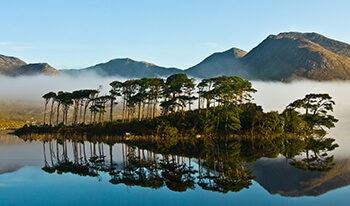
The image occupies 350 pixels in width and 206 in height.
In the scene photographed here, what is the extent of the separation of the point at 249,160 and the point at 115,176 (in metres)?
12.4

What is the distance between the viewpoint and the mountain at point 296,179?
1504 centimetres

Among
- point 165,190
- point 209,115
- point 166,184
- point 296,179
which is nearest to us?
point 165,190

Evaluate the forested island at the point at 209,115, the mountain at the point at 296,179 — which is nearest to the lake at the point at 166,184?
the mountain at the point at 296,179

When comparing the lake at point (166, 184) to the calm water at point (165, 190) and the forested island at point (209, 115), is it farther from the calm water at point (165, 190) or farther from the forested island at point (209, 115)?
the forested island at point (209, 115)

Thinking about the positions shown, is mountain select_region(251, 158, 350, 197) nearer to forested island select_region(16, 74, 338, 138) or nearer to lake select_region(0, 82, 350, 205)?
lake select_region(0, 82, 350, 205)

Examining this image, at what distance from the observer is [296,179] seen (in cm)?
1747

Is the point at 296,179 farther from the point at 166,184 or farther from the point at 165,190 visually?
the point at 165,190

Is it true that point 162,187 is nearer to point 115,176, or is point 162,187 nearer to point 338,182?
point 115,176

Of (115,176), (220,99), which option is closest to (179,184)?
(115,176)

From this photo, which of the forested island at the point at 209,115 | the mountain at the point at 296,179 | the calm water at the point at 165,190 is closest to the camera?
the calm water at the point at 165,190

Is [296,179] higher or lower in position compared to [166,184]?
lower

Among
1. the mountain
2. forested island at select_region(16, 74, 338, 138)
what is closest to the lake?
the mountain

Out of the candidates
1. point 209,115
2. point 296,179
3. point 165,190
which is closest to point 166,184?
point 165,190

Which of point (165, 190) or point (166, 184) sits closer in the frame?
point (165, 190)
